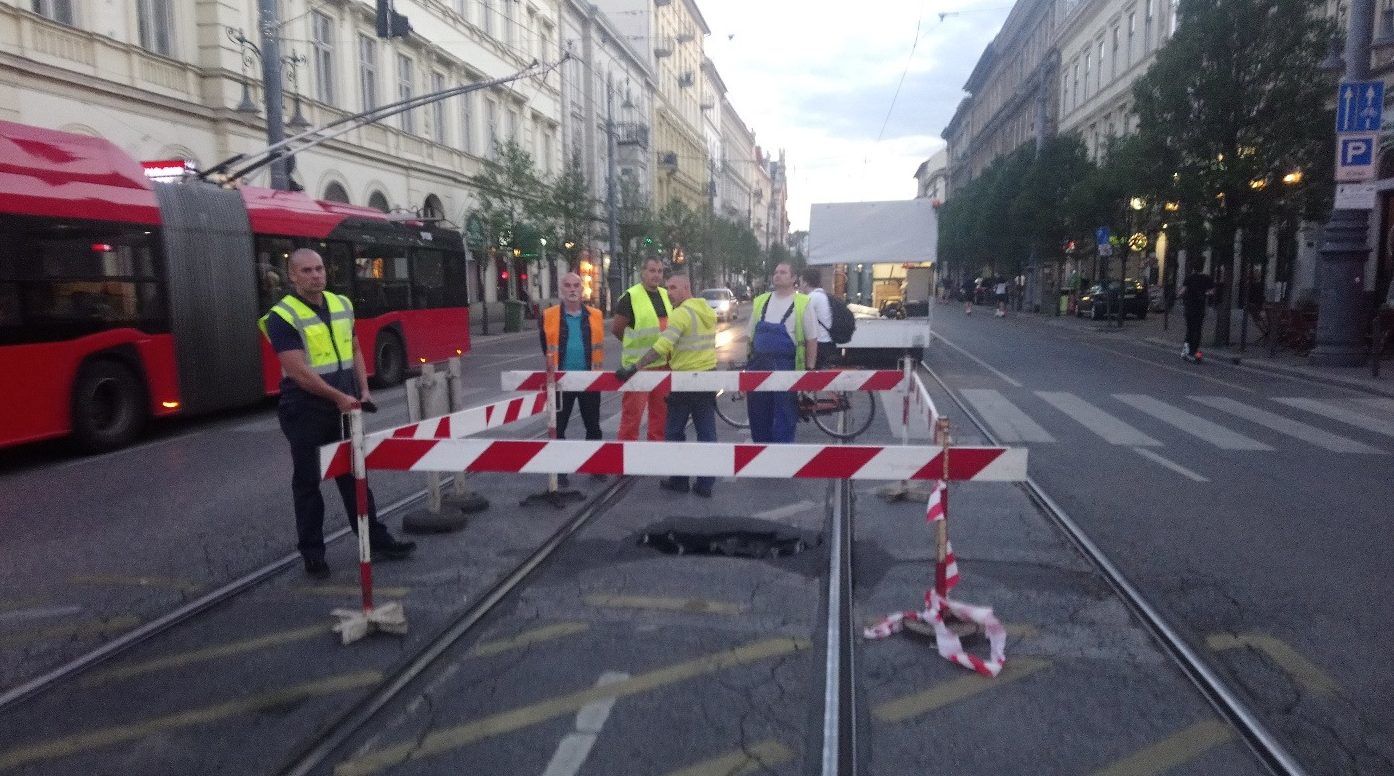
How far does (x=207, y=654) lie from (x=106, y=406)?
280 inches

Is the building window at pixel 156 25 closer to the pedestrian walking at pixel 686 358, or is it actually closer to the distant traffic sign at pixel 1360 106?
the pedestrian walking at pixel 686 358

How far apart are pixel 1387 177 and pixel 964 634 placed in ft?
84.2

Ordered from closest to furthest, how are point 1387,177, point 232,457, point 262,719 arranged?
point 262,719 < point 232,457 < point 1387,177

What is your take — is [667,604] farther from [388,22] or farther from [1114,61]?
[1114,61]

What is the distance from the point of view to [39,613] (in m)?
5.04

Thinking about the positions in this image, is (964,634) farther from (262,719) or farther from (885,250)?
(885,250)

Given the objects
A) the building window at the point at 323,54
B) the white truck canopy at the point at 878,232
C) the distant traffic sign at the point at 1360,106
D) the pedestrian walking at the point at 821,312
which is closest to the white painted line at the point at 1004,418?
the pedestrian walking at the point at 821,312

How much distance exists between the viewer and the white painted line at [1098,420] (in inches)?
388

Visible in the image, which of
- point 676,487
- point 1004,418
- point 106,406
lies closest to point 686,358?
point 676,487

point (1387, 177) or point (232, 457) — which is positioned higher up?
point (1387, 177)

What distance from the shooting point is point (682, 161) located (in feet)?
240

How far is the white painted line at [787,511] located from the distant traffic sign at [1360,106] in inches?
543

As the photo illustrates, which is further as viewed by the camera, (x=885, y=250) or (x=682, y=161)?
(x=682, y=161)

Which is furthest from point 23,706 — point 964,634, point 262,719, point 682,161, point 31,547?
point 682,161
